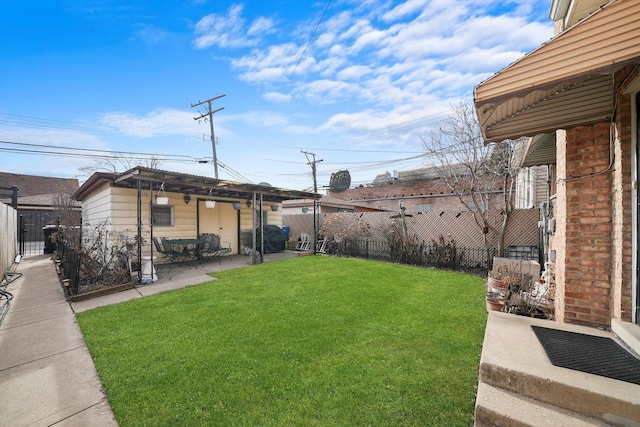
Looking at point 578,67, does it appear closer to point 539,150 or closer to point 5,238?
point 539,150

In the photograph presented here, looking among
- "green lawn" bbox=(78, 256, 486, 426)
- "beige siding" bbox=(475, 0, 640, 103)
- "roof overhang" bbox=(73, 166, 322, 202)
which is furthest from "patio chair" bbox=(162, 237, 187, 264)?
"beige siding" bbox=(475, 0, 640, 103)

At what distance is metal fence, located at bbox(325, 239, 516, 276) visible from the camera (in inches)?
328

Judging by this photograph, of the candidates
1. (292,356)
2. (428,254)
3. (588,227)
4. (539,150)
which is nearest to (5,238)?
(292,356)

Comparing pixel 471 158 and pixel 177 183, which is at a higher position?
pixel 471 158

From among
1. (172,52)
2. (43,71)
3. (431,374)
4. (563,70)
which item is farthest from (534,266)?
(43,71)

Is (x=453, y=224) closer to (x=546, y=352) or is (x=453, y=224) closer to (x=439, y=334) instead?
(x=439, y=334)

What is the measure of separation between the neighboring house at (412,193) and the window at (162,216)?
16154mm

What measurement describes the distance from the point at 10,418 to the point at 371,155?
24.4 metres

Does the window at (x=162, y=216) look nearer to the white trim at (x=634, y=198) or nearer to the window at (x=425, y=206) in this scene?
→ the white trim at (x=634, y=198)

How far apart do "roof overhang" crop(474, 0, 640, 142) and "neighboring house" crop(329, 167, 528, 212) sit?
1706 centimetres

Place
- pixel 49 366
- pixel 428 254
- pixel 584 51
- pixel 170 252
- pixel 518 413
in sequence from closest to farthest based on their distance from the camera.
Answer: pixel 584 51 < pixel 518 413 < pixel 49 366 < pixel 170 252 < pixel 428 254

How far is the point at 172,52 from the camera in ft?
32.5

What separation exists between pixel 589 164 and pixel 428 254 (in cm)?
652

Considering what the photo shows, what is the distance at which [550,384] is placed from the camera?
1941 millimetres
